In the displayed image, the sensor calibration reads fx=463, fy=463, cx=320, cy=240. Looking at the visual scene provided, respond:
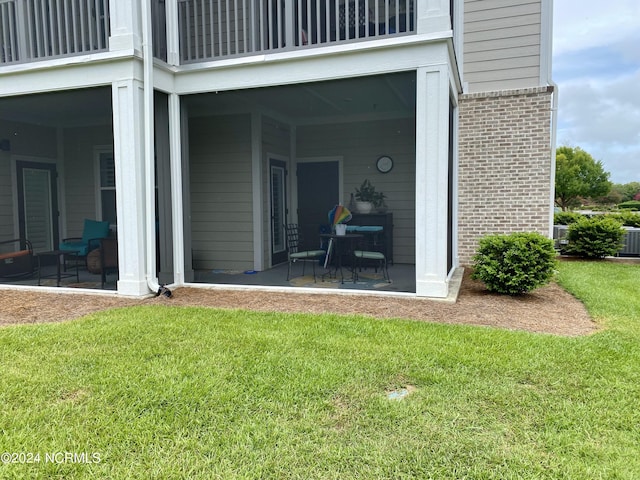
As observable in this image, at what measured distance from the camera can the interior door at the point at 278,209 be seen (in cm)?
834

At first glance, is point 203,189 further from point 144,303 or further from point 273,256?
point 144,303

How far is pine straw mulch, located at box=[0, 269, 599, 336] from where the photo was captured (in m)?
4.44

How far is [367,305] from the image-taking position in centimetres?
500

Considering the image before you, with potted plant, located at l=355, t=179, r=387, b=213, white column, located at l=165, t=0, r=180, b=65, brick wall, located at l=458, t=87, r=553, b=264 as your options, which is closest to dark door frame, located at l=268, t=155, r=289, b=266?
potted plant, located at l=355, t=179, r=387, b=213

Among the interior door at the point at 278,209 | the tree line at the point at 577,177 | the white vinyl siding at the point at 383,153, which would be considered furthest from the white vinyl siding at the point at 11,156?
the tree line at the point at 577,177

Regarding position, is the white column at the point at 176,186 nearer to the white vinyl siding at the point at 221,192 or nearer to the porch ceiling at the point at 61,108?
the porch ceiling at the point at 61,108

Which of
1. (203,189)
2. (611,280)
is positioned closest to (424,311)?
(611,280)

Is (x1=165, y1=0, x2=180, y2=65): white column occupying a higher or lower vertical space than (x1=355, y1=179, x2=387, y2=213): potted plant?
higher

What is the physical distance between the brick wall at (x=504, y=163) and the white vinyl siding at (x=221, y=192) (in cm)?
363

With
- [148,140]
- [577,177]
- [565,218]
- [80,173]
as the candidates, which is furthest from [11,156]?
[577,177]

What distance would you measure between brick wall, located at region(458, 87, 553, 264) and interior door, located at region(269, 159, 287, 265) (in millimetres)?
3227

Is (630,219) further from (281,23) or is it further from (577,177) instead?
(577,177)

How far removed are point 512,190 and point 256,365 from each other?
19.3 feet

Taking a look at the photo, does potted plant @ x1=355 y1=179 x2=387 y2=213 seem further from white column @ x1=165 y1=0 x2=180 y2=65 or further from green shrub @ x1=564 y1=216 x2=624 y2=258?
white column @ x1=165 y1=0 x2=180 y2=65
